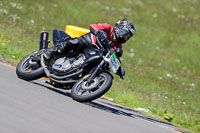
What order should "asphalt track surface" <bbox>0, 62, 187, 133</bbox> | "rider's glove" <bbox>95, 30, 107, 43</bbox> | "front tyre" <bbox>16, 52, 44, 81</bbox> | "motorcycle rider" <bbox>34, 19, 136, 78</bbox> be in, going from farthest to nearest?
"front tyre" <bbox>16, 52, 44, 81</bbox> < "motorcycle rider" <bbox>34, 19, 136, 78</bbox> < "rider's glove" <bbox>95, 30, 107, 43</bbox> < "asphalt track surface" <bbox>0, 62, 187, 133</bbox>

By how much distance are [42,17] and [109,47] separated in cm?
1374

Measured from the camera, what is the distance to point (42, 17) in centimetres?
2181

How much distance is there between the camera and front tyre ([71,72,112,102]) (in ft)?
26.5

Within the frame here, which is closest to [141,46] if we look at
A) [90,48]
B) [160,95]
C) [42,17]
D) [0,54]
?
[42,17]

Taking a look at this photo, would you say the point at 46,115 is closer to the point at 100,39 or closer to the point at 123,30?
the point at 100,39

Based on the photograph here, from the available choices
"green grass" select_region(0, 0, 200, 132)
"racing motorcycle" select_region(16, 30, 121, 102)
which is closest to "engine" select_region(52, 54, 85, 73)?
"racing motorcycle" select_region(16, 30, 121, 102)

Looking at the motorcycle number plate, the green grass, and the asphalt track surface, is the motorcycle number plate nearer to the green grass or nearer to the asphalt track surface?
the asphalt track surface

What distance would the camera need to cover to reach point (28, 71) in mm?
9180

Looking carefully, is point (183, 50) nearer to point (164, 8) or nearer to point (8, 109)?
point (164, 8)

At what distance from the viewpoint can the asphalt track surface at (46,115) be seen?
528 centimetres

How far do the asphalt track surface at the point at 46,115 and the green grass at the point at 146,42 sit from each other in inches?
139

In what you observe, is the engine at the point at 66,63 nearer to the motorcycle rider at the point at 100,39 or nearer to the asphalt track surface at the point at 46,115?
the motorcycle rider at the point at 100,39

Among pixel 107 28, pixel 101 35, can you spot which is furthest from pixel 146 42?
pixel 101 35

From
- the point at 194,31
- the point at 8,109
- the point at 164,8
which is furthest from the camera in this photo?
the point at 164,8
